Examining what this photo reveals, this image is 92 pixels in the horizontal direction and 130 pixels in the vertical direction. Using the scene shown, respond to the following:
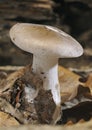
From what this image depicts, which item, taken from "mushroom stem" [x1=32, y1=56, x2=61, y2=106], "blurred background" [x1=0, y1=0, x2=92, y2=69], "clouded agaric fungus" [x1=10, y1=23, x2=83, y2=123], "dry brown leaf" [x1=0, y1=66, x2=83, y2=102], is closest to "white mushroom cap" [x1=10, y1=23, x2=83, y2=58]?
"clouded agaric fungus" [x1=10, y1=23, x2=83, y2=123]

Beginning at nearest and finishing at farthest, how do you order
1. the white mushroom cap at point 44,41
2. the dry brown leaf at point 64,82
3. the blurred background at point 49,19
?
1. the white mushroom cap at point 44,41
2. the dry brown leaf at point 64,82
3. the blurred background at point 49,19

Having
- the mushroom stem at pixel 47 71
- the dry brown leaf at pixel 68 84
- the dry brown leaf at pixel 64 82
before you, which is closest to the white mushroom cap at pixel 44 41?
the mushroom stem at pixel 47 71

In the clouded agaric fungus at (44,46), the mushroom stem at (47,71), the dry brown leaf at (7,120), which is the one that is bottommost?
the dry brown leaf at (7,120)

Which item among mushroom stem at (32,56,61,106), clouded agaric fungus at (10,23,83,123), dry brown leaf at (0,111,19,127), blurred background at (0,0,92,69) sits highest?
clouded agaric fungus at (10,23,83,123)

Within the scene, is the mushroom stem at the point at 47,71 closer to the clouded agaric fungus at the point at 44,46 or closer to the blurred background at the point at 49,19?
the clouded agaric fungus at the point at 44,46

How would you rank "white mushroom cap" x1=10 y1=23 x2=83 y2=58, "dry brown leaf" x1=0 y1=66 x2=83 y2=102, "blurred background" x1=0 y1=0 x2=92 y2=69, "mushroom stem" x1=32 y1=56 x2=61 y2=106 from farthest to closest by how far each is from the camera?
"blurred background" x1=0 y1=0 x2=92 y2=69
"dry brown leaf" x1=0 y1=66 x2=83 y2=102
"mushroom stem" x1=32 y1=56 x2=61 y2=106
"white mushroom cap" x1=10 y1=23 x2=83 y2=58

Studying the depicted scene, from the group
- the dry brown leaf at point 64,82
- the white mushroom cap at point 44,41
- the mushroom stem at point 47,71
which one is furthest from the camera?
the dry brown leaf at point 64,82

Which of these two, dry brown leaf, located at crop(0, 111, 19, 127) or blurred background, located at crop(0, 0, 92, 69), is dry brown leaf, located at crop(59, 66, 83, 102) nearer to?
dry brown leaf, located at crop(0, 111, 19, 127)

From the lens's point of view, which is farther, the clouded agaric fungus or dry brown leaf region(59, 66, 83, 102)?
dry brown leaf region(59, 66, 83, 102)
